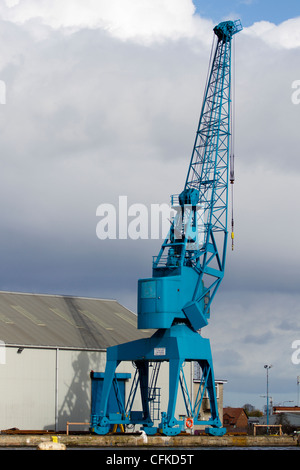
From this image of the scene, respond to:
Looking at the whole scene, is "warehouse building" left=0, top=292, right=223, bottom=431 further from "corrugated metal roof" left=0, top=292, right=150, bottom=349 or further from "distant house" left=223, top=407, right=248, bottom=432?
"distant house" left=223, top=407, right=248, bottom=432

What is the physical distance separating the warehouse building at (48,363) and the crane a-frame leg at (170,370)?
2.38 m

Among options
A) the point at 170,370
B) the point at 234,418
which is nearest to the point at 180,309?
the point at 170,370

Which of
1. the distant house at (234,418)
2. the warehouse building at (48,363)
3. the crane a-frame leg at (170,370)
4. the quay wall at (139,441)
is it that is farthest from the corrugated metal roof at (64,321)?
the distant house at (234,418)

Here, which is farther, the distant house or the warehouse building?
the distant house

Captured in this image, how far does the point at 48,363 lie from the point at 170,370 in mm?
8870

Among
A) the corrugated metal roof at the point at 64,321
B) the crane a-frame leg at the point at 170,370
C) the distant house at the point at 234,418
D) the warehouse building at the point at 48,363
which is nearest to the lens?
the crane a-frame leg at the point at 170,370

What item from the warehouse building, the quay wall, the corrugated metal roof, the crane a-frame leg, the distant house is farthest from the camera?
the distant house

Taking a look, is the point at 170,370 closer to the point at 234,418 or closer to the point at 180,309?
the point at 180,309

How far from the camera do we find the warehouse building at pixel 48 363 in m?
58.2

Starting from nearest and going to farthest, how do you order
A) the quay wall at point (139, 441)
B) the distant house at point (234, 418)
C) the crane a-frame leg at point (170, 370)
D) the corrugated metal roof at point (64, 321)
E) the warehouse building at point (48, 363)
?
the quay wall at point (139, 441) → the crane a-frame leg at point (170, 370) → the warehouse building at point (48, 363) → the corrugated metal roof at point (64, 321) → the distant house at point (234, 418)

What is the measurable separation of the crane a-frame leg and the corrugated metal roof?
433 cm

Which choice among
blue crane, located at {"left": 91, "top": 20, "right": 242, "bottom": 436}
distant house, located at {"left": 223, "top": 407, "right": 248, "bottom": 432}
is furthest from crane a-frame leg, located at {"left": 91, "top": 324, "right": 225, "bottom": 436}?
distant house, located at {"left": 223, "top": 407, "right": 248, "bottom": 432}

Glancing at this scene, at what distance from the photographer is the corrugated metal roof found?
201ft

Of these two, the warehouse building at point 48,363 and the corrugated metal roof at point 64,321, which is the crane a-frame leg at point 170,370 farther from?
the corrugated metal roof at point 64,321
